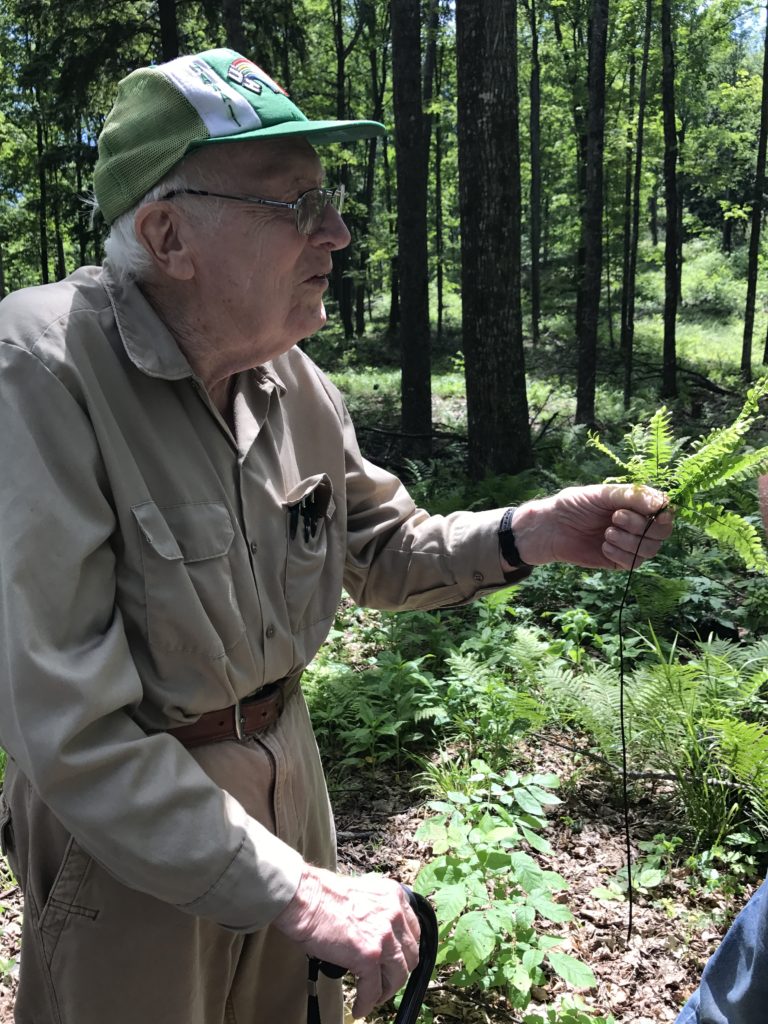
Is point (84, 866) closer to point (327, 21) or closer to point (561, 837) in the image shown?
point (561, 837)

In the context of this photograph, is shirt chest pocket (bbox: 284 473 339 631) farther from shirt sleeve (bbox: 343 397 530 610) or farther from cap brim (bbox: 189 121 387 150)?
cap brim (bbox: 189 121 387 150)

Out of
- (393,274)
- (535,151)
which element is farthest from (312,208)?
(535,151)

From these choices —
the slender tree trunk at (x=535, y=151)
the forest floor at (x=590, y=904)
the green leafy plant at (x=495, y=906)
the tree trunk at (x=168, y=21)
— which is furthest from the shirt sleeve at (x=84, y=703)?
the slender tree trunk at (x=535, y=151)

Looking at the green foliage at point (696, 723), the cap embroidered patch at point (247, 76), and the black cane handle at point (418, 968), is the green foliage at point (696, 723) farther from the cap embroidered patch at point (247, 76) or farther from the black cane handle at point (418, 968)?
the cap embroidered patch at point (247, 76)

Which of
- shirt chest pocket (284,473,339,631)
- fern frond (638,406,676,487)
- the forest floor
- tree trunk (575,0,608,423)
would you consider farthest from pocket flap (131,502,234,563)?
tree trunk (575,0,608,423)

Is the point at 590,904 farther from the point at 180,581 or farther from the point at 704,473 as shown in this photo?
the point at 180,581

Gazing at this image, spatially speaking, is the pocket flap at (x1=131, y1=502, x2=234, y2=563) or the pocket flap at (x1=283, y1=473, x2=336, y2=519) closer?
the pocket flap at (x1=131, y1=502, x2=234, y2=563)

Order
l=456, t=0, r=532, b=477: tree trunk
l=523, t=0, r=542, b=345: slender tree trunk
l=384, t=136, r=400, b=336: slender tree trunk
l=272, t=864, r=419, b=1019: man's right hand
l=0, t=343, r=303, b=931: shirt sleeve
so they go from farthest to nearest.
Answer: l=384, t=136, r=400, b=336: slender tree trunk → l=523, t=0, r=542, b=345: slender tree trunk → l=456, t=0, r=532, b=477: tree trunk → l=272, t=864, r=419, b=1019: man's right hand → l=0, t=343, r=303, b=931: shirt sleeve

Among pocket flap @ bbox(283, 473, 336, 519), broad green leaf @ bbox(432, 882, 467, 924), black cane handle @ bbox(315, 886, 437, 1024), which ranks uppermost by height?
pocket flap @ bbox(283, 473, 336, 519)

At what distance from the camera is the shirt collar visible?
5.22ft

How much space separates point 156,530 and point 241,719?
0.49 metres

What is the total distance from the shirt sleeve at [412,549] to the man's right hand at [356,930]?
835mm

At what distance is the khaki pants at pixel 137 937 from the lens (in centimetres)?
158

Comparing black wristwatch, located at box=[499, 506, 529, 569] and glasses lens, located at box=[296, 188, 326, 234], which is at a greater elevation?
glasses lens, located at box=[296, 188, 326, 234]
